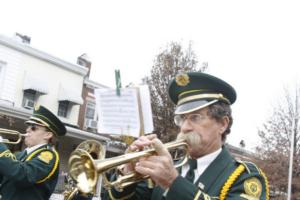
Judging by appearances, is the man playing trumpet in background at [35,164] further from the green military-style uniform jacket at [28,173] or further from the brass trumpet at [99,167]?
the brass trumpet at [99,167]

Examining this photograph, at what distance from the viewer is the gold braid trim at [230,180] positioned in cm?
280

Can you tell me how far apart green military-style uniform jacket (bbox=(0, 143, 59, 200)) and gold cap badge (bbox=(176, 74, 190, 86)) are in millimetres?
2471

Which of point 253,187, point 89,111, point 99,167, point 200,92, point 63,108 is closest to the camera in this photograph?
point 99,167

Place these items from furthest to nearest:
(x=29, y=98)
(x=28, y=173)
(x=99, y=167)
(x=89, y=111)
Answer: (x=89, y=111) < (x=29, y=98) < (x=28, y=173) < (x=99, y=167)

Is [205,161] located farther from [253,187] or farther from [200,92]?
[200,92]

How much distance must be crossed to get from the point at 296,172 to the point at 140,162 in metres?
22.6

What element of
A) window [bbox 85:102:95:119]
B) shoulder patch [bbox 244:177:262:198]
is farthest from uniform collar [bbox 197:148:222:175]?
window [bbox 85:102:95:119]

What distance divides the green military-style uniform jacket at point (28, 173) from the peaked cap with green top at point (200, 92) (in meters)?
2.46

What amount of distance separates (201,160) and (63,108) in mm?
23008

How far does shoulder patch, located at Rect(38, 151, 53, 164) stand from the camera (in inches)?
209

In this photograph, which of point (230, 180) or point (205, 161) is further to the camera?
point (205, 161)

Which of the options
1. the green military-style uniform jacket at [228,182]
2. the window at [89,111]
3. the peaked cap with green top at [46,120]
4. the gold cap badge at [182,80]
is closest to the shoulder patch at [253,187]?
the green military-style uniform jacket at [228,182]

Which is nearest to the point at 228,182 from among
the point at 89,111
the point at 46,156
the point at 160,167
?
the point at 160,167

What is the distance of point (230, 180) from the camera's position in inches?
112
